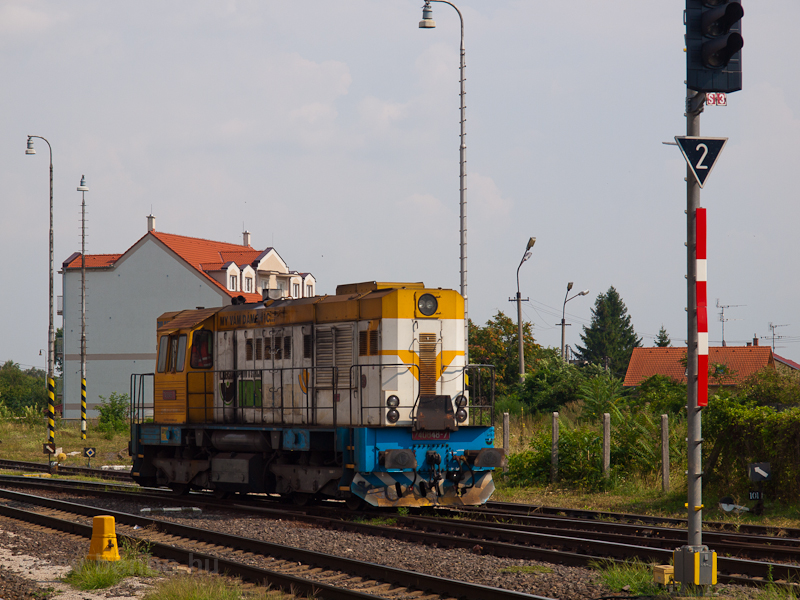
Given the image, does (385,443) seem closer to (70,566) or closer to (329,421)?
(329,421)

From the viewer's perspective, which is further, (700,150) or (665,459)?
(665,459)

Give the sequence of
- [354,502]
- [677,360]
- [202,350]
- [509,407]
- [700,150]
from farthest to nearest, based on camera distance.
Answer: [677,360]
[509,407]
[202,350]
[354,502]
[700,150]

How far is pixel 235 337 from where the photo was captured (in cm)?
1639

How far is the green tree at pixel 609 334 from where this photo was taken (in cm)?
8650

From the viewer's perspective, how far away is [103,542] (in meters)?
9.46

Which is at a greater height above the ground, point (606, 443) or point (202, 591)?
point (606, 443)

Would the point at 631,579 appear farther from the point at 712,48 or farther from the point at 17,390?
the point at 17,390

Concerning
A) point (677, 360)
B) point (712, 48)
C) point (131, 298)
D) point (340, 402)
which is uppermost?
point (131, 298)

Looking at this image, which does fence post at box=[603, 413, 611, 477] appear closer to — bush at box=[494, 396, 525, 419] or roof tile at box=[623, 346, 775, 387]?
bush at box=[494, 396, 525, 419]

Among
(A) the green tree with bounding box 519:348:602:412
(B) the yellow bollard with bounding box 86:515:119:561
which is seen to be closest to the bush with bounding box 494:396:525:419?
(A) the green tree with bounding box 519:348:602:412

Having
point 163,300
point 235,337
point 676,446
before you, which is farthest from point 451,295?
point 163,300

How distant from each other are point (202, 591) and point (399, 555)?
3.06 metres

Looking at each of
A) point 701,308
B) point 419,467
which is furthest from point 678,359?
point 701,308

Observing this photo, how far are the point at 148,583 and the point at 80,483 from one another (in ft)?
40.4
